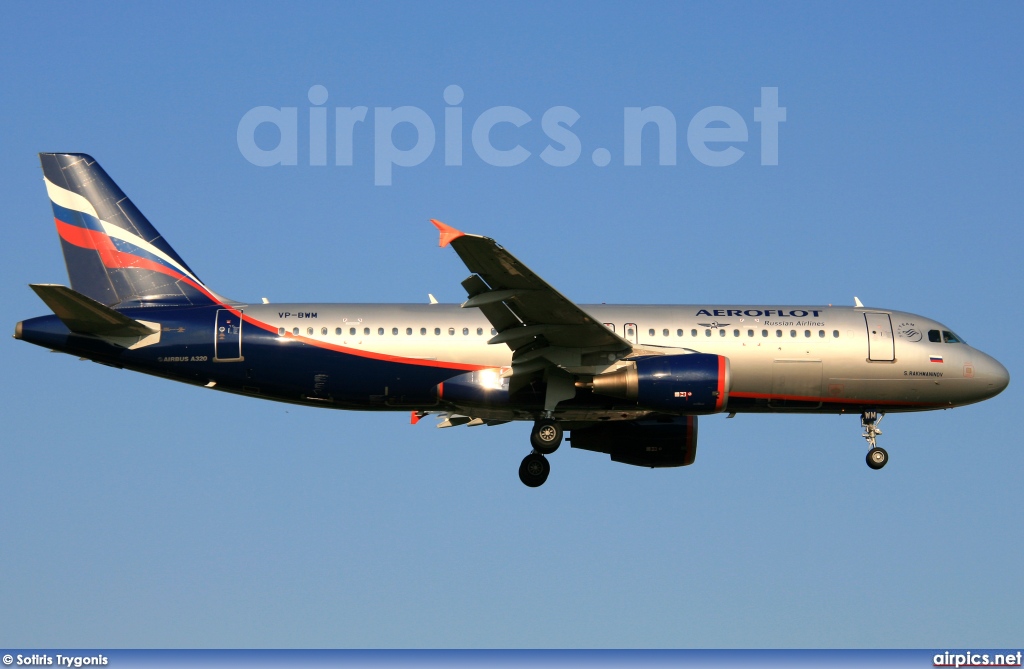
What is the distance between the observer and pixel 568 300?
102 ft

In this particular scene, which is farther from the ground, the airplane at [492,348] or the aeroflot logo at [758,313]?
the aeroflot logo at [758,313]

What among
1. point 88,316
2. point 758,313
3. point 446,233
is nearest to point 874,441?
point 758,313

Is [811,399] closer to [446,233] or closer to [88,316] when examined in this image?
[446,233]

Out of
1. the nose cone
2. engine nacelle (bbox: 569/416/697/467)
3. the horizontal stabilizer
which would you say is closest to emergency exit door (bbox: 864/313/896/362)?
the nose cone

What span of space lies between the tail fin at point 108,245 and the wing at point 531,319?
8603mm

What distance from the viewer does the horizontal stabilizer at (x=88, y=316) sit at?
105 ft

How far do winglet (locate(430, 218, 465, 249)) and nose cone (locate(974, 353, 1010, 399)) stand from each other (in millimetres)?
15803

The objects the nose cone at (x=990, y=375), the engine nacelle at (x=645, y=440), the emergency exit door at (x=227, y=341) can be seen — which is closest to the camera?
the emergency exit door at (x=227, y=341)

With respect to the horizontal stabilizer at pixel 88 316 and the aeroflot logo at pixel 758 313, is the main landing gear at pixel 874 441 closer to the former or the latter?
the aeroflot logo at pixel 758 313

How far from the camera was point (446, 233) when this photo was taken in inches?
1108

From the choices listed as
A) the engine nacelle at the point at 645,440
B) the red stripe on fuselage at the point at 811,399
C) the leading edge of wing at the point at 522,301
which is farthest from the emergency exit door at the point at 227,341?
the red stripe on fuselage at the point at 811,399

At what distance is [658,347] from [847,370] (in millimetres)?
5080

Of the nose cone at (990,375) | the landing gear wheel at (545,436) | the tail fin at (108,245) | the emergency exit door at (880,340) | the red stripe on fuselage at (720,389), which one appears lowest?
the landing gear wheel at (545,436)

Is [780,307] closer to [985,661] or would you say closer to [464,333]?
[464,333]
